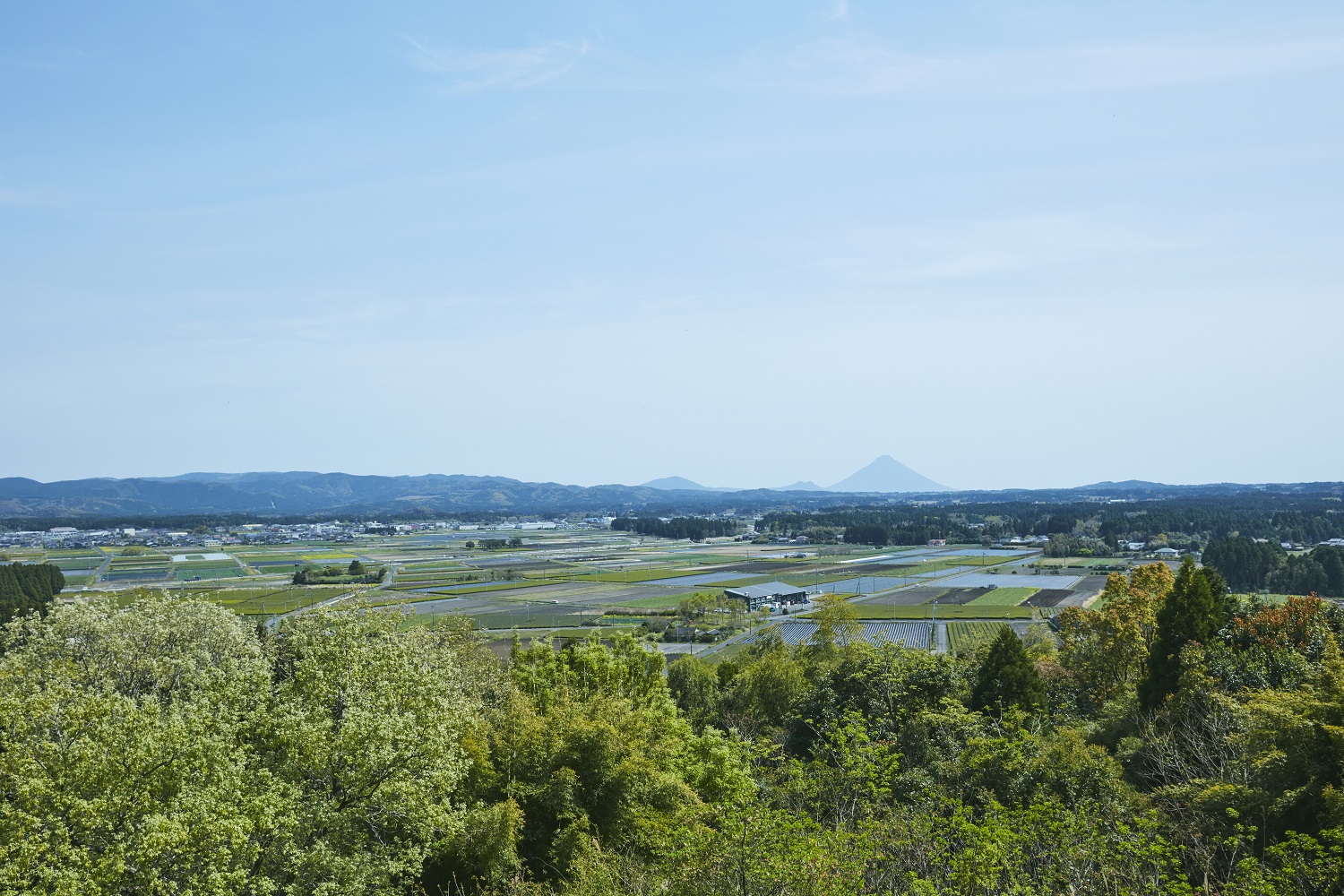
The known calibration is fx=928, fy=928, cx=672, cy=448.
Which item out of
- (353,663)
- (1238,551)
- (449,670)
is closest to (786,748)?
(449,670)

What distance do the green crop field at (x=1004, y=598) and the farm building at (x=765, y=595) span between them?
16061 mm

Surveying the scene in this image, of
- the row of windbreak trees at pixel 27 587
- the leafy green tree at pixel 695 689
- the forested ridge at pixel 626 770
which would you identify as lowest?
the leafy green tree at pixel 695 689

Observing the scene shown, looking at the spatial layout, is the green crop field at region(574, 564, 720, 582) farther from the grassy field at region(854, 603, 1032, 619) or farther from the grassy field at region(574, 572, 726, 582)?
the grassy field at region(854, 603, 1032, 619)

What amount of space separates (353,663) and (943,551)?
132002 mm

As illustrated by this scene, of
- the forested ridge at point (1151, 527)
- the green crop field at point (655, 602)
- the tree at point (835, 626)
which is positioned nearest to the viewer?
the tree at point (835, 626)

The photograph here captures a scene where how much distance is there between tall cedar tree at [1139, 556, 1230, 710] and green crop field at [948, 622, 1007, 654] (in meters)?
21.6

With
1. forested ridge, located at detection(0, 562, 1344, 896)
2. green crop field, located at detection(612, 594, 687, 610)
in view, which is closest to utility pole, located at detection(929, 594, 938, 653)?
forested ridge, located at detection(0, 562, 1344, 896)

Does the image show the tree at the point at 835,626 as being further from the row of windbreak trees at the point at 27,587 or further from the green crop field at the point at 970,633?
the row of windbreak trees at the point at 27,587

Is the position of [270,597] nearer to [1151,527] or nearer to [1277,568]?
[1277,568]

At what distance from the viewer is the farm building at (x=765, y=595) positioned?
284 feet

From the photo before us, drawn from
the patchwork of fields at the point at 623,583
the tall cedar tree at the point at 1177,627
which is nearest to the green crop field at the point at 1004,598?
the patchwork of fields at the point at 623,583

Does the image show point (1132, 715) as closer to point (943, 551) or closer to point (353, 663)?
point (353, 663)

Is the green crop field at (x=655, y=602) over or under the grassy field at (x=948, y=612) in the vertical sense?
under

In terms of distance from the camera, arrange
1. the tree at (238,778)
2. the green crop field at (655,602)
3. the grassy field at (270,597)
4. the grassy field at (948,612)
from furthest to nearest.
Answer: the green crop field at (655,602)
the grassy field at (270,597)
the grassy field at (948,612)
the tree at (238,778)
